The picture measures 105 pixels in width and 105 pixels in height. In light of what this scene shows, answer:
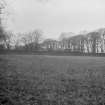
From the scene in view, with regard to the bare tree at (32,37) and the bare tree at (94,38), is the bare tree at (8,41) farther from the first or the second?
the bare tree at (94,38)

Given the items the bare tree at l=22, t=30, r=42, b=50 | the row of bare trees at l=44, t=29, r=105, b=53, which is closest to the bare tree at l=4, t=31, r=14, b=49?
the bare tree at l=22, t=30, r=42, b=50

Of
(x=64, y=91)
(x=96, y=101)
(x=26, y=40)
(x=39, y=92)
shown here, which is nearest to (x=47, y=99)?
(x=39, y=92)

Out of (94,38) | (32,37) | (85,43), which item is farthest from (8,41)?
(94,38)

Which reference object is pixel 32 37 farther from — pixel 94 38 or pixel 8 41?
pixel 94 38

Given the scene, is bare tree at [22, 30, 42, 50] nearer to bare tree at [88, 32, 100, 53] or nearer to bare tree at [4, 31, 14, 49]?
bare tree at [4, 31, 14, 49]

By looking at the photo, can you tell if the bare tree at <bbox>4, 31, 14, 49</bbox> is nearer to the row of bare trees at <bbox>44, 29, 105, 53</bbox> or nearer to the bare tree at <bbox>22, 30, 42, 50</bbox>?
the bare tree at <bbox>22, 30, 42, 50</bbox>

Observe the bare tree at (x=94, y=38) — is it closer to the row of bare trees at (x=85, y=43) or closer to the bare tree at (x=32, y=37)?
the row of bare trees at (x=85, y=43)

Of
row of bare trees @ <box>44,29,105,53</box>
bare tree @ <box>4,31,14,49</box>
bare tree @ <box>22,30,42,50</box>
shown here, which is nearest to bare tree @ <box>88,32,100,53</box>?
row of bare trees @ <box>44,29,105,53</box>

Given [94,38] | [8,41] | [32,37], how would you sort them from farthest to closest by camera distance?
1. [32,37]
2. [8,41]
3. [94,38]

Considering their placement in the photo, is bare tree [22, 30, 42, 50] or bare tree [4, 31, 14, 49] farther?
bare tree [22, 30, 42, 50]

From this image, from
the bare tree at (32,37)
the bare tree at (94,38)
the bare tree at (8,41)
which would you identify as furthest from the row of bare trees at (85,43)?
the bare tree at (8,41)

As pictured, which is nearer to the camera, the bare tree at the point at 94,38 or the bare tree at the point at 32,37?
the bare tree at the point at 94,38

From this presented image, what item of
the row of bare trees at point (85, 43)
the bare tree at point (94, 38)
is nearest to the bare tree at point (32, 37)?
the row of bare trees at point (85, 43)

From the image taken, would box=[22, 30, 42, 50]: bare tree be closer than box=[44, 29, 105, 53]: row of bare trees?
No
